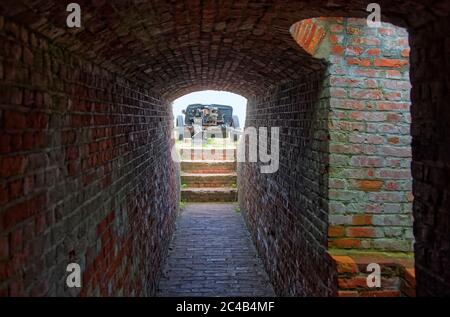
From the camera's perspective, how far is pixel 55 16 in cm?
200

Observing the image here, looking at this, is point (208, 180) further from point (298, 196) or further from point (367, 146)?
point (367, 146)

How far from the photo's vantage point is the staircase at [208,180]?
12.6 meters

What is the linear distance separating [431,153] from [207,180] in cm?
1124

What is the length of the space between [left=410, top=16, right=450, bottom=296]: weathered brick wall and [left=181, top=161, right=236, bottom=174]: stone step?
11559 mm

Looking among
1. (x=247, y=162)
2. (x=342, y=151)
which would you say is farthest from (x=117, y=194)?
(x=247, y=162)

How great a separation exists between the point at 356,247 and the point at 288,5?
6.90ft

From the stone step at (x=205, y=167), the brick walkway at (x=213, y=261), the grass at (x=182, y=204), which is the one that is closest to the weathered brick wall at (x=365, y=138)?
the brick walkway at (x=213, y=261)

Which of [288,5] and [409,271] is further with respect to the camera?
[409,271]

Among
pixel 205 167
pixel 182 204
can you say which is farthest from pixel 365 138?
pixel 205 167

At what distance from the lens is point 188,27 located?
323 centimetres

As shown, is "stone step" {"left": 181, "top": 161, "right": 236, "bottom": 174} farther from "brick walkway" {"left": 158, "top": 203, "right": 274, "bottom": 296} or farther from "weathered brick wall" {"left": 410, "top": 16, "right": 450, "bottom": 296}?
"weathered brick wall" {"left": 410, "top": 16, "right": 450, "bottom": 296}

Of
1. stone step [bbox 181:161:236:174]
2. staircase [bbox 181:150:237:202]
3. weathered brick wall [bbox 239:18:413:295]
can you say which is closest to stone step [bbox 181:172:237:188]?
staircase [bbox 181:150:237:202]

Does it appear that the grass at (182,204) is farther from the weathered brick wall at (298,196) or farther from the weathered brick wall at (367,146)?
the weathered brick wall at (367,146)

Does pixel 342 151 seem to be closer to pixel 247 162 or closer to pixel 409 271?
pixel 409 271
